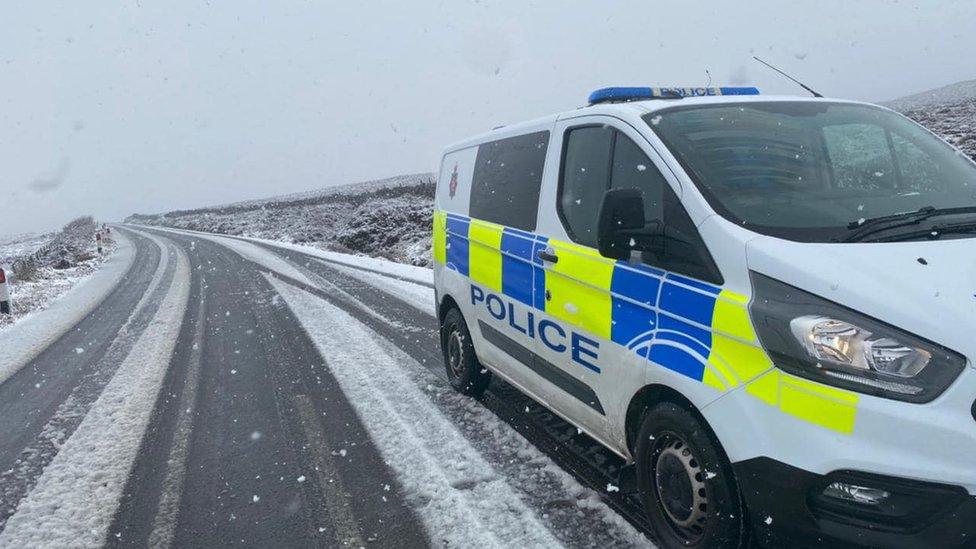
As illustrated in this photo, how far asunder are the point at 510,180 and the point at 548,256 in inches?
36.4

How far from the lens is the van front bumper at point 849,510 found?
1.89m

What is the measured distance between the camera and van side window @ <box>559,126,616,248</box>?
3234 mm

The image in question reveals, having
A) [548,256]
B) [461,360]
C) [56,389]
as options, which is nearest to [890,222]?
[548,256]

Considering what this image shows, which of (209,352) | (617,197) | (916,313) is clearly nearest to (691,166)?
(617,197)

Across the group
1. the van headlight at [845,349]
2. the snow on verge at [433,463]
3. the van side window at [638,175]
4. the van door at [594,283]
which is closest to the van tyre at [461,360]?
the snow on verge at [433,463]

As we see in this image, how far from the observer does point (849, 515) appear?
204cm

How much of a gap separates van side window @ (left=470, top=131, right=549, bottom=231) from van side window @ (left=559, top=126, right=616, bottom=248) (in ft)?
0.91

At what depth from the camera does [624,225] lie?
2674mm

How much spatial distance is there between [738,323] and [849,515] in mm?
673

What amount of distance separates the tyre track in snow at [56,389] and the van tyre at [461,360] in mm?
2756

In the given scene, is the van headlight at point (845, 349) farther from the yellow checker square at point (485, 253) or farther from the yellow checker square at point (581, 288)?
the yellow checker square at point (485, 253)

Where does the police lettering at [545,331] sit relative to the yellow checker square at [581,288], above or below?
below

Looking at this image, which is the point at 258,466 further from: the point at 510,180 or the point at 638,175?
the point at 638,175

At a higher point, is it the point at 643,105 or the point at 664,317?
the point at 643,105
